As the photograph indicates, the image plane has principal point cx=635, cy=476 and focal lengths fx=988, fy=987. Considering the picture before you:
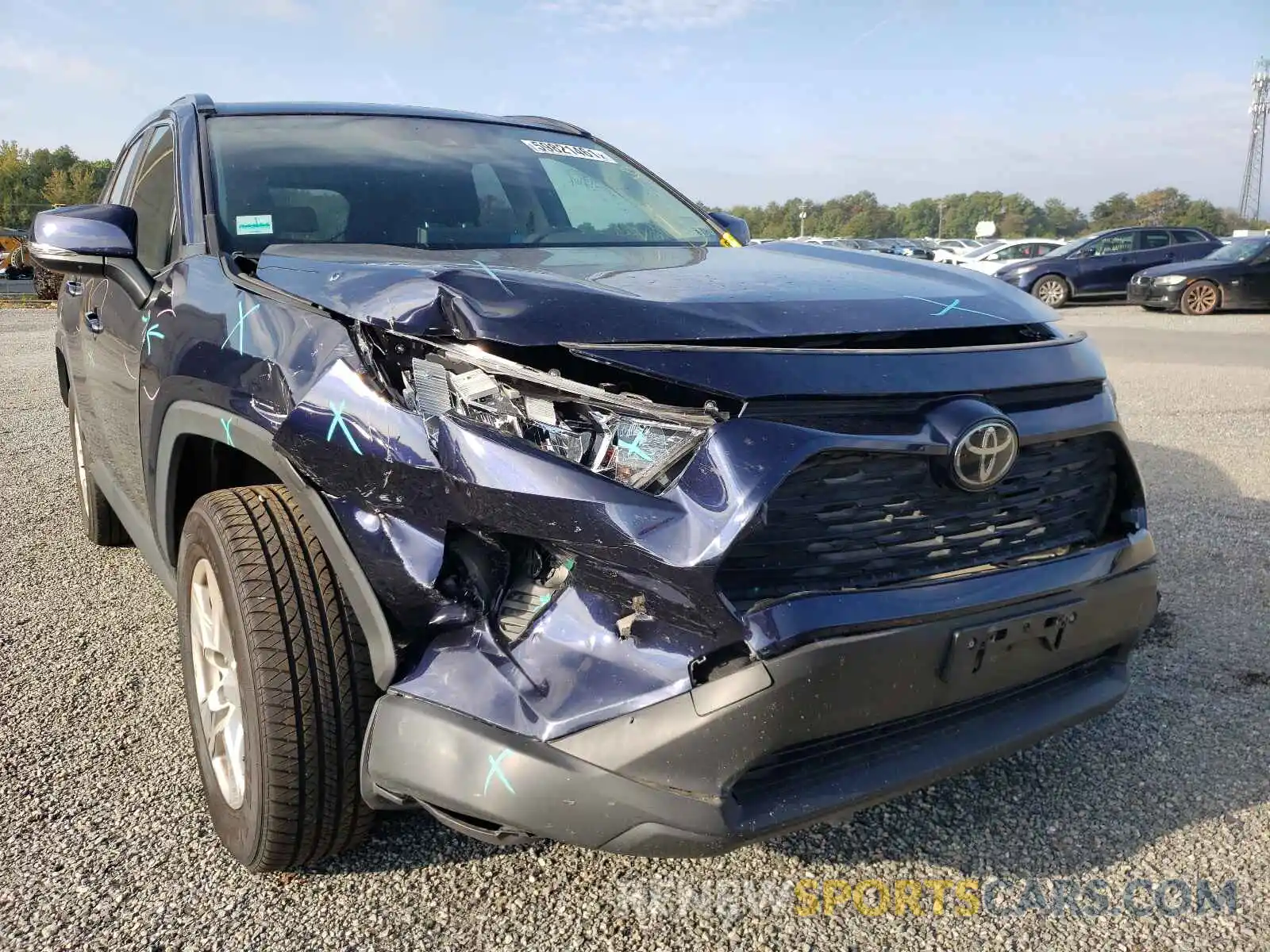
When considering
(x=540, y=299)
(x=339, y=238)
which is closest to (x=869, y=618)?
(x=540, y=299)

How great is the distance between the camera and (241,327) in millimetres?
2111

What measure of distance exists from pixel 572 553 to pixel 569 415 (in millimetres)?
246

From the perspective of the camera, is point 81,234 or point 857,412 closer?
point 857,412

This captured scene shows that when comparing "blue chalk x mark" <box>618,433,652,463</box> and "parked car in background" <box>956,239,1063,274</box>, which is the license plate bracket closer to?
"blue chalk x mark" <box>618,433,652,463</box>

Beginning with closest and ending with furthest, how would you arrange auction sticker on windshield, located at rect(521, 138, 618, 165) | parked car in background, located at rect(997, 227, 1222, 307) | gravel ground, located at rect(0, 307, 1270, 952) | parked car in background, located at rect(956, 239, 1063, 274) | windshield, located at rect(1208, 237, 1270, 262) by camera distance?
gravel ground, located at rect(0, 307, 1270, 952), auction sticker on windshield, located at rect(521, 138, 618, 165), windshield, located at rect(1208, 237, 1270, 262), parked car in background, located at rect(997, 227, 1222, 307), parked car in background, located at rect(956, 239, 1063, 274)

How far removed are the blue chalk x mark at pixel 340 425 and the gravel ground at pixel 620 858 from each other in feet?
3.27

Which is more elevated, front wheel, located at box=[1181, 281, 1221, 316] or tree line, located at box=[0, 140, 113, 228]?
tree line, located at box=[0, 140, 113, 228]

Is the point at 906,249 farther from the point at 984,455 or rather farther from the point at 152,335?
the point at 984,455

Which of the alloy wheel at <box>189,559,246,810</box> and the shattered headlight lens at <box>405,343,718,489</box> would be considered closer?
the shattered headlight lens at <box>405,343,718,489</box>

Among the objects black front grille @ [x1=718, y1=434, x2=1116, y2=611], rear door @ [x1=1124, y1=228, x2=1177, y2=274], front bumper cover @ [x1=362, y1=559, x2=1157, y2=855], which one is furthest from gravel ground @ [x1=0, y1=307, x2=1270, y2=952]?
rear door @ [x1=1124, y1=228, x2=1177, y2=274]

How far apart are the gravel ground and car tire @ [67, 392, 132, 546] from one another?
0.77m

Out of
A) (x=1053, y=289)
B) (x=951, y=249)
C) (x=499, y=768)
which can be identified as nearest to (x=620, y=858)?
(x=499, y=768)

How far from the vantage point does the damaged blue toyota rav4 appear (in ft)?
5.40

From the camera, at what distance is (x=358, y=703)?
190 cm
